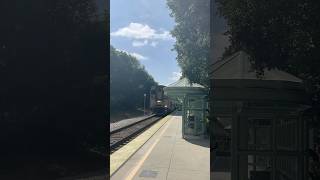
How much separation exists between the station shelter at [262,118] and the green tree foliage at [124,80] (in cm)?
151

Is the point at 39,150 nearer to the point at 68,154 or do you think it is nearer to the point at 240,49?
the point at 68,154

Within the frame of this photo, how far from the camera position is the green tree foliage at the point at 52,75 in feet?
16.7

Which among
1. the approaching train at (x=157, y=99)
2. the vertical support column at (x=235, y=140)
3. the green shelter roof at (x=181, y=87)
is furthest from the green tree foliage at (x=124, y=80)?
the vertical support column at (x=235, y=140)

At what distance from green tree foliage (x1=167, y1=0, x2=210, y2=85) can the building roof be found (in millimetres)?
212

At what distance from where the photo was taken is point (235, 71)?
5.11 meters

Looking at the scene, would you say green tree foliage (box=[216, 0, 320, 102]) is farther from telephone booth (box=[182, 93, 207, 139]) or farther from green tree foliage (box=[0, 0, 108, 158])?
telephone booth (box=[182, 93, 207, 139])

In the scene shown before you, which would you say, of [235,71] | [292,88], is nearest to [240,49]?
[235,71]

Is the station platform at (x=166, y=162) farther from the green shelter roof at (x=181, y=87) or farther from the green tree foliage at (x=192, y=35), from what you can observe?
the green tree foliage at (x=192, y=35)

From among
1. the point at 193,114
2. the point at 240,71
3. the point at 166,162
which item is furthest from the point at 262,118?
the point at 193,114

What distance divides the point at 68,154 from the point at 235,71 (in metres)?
2.01

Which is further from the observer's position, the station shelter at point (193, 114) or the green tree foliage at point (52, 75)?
the station shelter at point (193, 114)

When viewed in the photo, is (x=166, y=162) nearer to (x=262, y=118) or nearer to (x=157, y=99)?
(x=157, y=99)

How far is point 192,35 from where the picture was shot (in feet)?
19.0

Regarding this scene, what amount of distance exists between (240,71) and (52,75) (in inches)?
78.3
